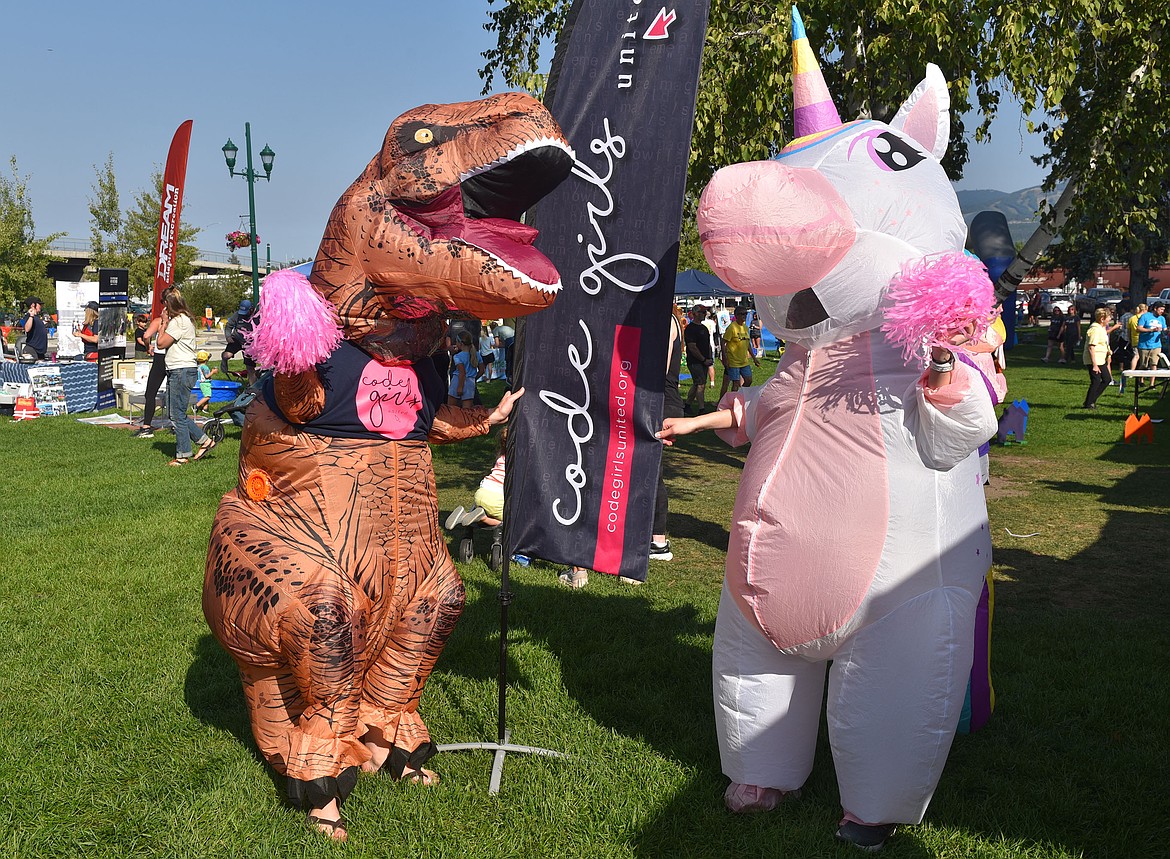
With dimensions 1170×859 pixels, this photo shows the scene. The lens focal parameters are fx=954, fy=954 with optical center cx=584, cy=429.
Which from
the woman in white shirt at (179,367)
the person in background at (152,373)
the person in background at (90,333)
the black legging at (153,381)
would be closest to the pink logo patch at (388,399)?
the woman in white shirt at (179,367)

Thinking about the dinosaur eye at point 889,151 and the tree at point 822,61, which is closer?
the dinosaur eye at point 889,151

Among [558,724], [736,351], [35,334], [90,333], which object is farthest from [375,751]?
[35,334]

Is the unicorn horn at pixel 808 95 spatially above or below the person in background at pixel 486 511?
above

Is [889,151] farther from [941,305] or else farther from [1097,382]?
[1097,382]

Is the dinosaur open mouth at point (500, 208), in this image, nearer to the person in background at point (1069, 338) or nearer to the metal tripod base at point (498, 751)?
the metal tripod base at point (498, 751)

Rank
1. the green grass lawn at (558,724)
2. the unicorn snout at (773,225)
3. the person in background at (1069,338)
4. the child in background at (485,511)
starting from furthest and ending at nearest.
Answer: the person in background at (1069,338), the child in background at (485,511), the green grass lawn at (558,724), the unicorn snout at (773,225)

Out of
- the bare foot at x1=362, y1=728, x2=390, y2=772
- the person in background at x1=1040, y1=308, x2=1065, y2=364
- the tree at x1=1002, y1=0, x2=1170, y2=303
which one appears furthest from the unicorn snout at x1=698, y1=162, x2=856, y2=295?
the person in background at x1=1040, y1=308, x2=1065, y2=364

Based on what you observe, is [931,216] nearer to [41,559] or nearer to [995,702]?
[995,702]

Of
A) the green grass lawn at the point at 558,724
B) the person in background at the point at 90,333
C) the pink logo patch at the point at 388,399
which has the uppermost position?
the pink logo patch at the point at 388,399

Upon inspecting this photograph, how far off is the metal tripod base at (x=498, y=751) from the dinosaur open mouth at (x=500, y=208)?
5.81 feet

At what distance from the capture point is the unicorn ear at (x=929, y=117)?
332 centimetres

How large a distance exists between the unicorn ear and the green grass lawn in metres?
2.33

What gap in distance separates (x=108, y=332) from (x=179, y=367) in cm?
587

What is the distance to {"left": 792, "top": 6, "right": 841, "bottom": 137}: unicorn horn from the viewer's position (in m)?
3.36
